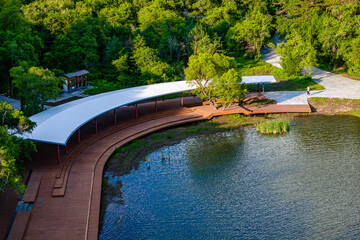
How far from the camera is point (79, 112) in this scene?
37.9 meters

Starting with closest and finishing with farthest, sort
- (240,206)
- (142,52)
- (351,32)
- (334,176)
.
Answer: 1. (240,206)
2. (334,176)
3. (142,52)
4. (351,32)

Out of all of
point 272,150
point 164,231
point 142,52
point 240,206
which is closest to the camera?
point 164,231

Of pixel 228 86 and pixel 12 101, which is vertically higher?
pixel 228 86

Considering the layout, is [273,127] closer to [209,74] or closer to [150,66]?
[209,74]

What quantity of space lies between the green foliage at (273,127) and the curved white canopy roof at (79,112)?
9.22 m

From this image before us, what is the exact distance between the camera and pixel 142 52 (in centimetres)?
5831

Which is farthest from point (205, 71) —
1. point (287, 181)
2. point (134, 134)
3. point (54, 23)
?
point (54, 23)

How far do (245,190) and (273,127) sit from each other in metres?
13.0

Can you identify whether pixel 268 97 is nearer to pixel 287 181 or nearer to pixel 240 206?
pixel 287 181

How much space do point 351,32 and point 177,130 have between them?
3751 centimetres

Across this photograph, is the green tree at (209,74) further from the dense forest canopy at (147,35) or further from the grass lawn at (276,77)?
the dense forest canopy at (147,35)

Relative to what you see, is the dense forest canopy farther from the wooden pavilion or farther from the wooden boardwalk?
the wooden boardwalk

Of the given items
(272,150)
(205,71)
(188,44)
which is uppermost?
(188,44)

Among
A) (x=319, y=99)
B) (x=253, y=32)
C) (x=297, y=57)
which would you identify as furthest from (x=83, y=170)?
(x=253, y=32)
